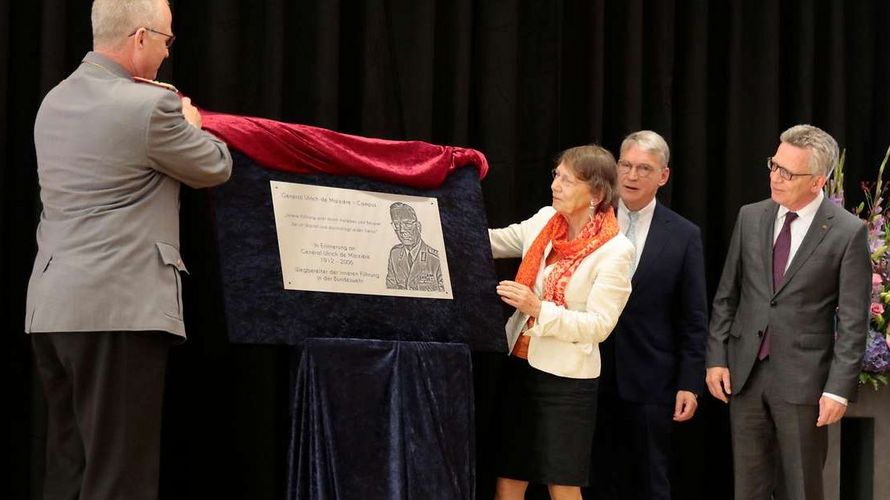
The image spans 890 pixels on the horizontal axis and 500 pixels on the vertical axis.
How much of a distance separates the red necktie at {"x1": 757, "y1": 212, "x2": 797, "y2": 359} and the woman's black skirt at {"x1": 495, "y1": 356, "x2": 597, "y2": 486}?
67 centimetres

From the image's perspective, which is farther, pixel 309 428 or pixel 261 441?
pixel 261 441

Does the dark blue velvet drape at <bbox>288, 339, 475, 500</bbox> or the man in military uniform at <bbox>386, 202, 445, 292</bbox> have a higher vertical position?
the man in military uniform at <bbox>386, 202, 445, 292</bbox>

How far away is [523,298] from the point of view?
347cm

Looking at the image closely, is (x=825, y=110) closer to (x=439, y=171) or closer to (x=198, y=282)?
(x=439, y=171)

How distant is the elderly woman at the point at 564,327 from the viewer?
11.6 ft

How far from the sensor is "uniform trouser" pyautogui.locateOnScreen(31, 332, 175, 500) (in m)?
2.81

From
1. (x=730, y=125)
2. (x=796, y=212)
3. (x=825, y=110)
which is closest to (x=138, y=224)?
(x=796, y=212)

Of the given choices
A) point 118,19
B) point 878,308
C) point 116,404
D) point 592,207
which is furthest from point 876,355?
point 118,19

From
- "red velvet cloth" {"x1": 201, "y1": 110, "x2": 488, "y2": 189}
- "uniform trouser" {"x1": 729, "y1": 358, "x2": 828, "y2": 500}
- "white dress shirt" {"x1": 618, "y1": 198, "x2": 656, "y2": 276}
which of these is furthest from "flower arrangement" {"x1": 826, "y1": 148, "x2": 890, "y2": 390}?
"red velvet cloth" {"x1": 201, "y1": 110, "x2": 488, "y2": 189}

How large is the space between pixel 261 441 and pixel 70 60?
4.74 ft

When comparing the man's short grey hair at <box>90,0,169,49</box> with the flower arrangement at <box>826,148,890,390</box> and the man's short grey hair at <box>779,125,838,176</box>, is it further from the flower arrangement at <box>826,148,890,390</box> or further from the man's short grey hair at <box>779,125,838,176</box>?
the flower arrangement at <box>826,148,890,390</box>

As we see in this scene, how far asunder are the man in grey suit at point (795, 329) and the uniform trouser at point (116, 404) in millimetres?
2049

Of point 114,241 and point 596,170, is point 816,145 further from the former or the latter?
point 114,241

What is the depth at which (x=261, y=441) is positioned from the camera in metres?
3.86
